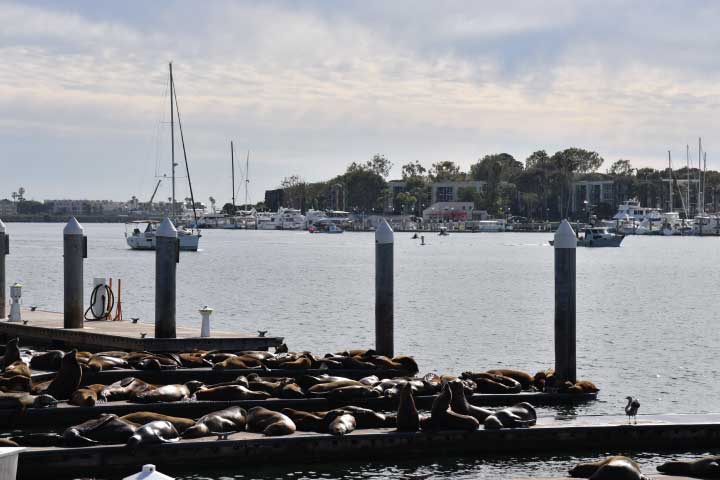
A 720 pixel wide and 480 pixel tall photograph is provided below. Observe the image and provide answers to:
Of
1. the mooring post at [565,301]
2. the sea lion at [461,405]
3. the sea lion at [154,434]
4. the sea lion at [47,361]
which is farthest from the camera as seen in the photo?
the sea lion at [47,361]

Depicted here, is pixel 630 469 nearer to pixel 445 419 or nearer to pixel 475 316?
pixel 445 419

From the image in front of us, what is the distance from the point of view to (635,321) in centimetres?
4866

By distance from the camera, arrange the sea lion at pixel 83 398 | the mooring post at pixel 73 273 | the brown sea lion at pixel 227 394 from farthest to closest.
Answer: the mooring post at pixel 73 273 → the brown sea lion at pixel 227 394 → the sea lion at pixel 83 398

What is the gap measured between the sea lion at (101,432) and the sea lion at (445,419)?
4535 mm

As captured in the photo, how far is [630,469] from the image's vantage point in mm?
14906

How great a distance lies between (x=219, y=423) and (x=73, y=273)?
12108 mm

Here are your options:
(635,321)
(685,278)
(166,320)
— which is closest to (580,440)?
(166,320)

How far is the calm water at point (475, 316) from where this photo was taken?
86.8 feet

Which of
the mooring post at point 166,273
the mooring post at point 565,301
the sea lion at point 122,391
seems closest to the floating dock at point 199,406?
the sea lion at point 122,391

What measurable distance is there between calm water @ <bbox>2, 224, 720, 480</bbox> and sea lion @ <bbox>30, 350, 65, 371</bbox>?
8232mm

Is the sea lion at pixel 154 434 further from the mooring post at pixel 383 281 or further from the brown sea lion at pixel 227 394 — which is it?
the mooring post at pixel 383 281

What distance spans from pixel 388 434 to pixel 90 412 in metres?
5.01

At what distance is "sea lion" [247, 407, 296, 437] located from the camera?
1738 cm

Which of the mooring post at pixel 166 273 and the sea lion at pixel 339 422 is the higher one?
the mooring post at pixel 166 273
